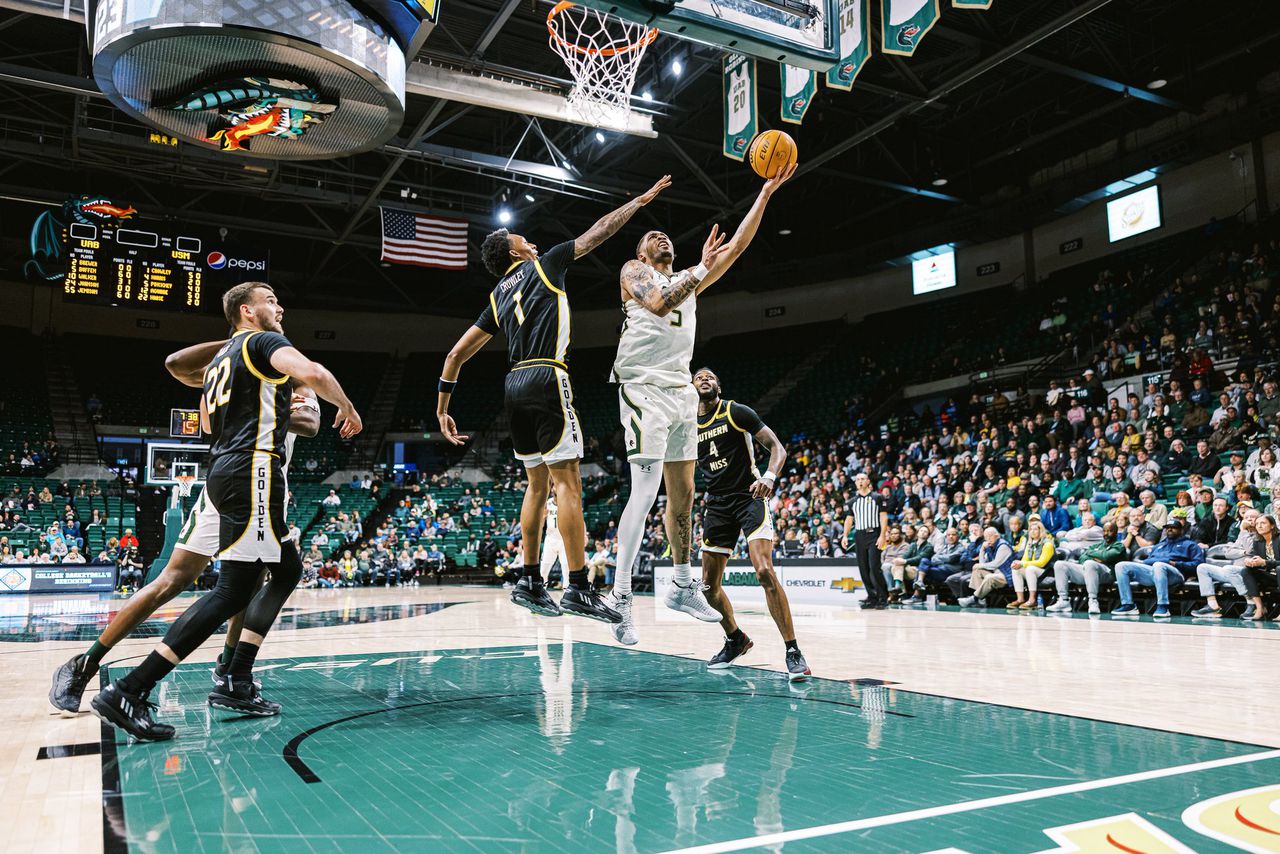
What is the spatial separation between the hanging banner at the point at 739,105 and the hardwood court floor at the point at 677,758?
28.9ft

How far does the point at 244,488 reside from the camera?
14.1ft

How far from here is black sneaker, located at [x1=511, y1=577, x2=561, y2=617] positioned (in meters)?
5.06

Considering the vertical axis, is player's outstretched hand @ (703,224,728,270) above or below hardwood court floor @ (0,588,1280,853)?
above

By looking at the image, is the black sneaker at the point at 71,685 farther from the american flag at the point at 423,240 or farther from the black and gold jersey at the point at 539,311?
the american flag at the point at 423,240

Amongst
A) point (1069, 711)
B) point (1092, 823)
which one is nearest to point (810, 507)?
point (1069, 711)

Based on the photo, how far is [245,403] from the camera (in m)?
4.45

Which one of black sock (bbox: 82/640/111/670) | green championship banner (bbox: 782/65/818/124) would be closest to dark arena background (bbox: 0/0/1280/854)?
black sock (bbox: 82/640/111/670)

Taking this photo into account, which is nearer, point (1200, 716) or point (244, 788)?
point (244, 788)

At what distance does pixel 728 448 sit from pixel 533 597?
2.15 m

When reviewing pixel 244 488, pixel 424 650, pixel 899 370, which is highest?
pixel 899 370

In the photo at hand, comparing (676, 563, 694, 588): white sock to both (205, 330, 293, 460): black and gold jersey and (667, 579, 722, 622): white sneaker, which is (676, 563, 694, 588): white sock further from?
(205, 330, 293, 460): black and gold jersey

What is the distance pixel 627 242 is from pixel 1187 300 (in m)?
16.2

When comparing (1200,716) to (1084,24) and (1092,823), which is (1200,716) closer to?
(1092,823)

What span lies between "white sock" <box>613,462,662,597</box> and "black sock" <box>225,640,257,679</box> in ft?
6.42
